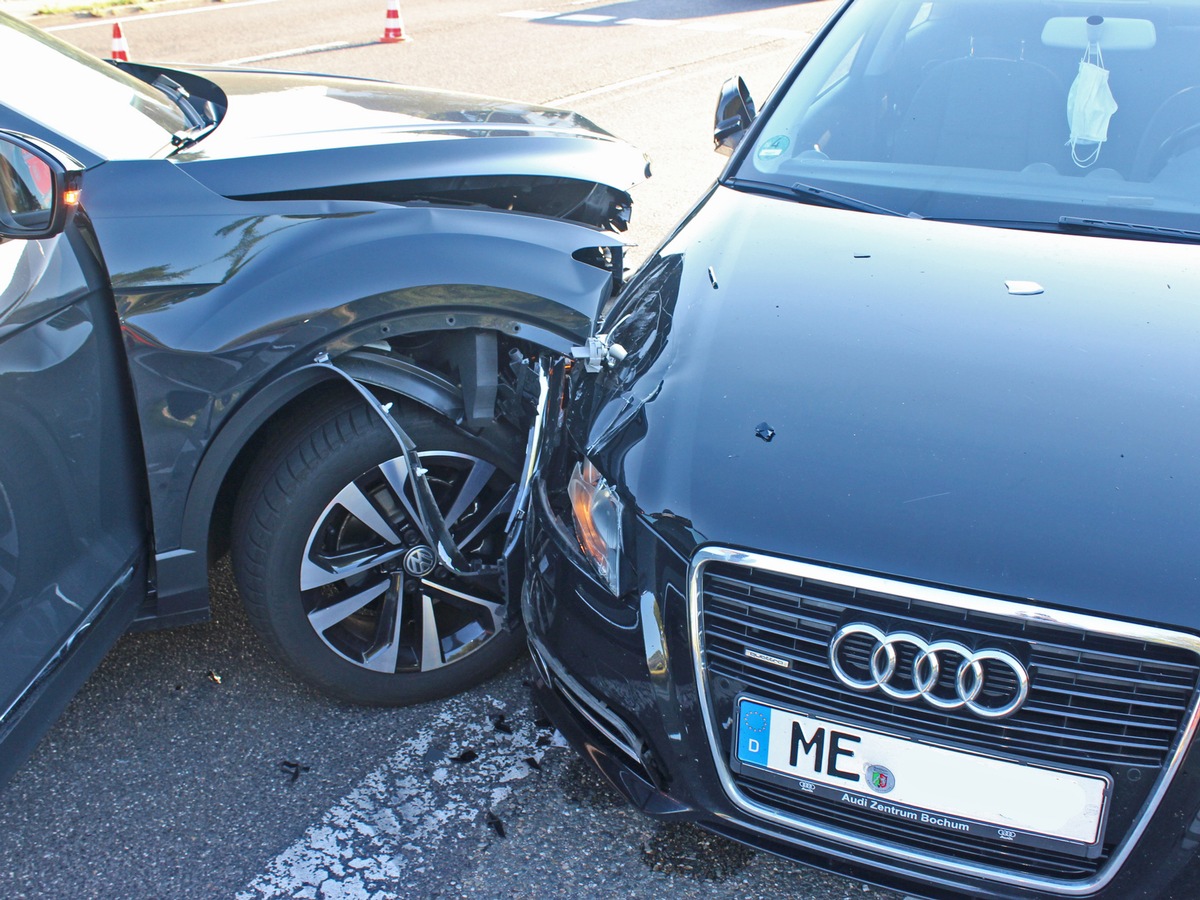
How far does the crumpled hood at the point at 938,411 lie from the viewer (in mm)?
1698

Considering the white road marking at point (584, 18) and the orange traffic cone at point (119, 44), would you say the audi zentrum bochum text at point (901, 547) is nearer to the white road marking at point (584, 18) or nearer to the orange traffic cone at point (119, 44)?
the orange traffic cone at point (119, 44)

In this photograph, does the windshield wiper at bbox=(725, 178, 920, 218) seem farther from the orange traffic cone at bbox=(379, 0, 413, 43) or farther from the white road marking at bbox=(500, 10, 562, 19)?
the white road marking at bbox=(500, 10, 562, 19)

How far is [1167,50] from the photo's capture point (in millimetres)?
2908

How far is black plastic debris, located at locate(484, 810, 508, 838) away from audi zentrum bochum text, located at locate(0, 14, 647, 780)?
1.31 feet

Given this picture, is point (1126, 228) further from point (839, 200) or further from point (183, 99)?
point (183, 99)

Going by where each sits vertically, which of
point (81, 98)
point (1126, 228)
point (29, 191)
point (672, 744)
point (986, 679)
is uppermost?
point (81, 98)

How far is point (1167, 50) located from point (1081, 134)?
37cm

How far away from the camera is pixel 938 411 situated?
Result: 1941 millimetres

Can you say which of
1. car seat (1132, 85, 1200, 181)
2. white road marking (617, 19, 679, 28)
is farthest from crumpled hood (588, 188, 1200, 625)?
white road marking (617, 19, 679, 28)

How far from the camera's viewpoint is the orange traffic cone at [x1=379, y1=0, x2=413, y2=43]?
11.2m

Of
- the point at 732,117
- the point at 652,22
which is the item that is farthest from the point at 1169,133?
the point at 652,22

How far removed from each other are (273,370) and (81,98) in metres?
0.85

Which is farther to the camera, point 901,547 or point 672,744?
point 672,744

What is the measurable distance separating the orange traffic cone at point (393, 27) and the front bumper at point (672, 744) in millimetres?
10242
